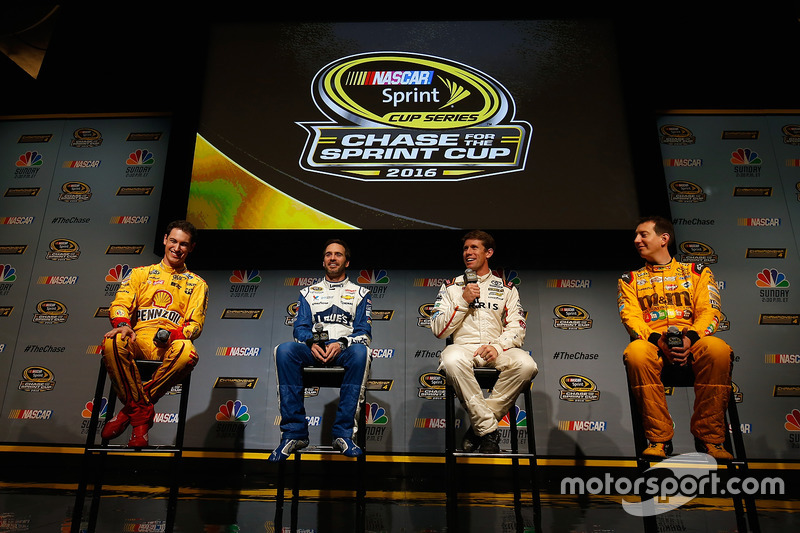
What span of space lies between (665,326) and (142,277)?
3006 mm

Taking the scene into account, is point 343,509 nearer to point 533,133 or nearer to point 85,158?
point 533,133

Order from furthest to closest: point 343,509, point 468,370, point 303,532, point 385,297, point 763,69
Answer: point 763,69 → point 385,297 → point 343,509 → point 468,370 → point 303,532

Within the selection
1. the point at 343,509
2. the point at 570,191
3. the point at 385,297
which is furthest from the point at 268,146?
the point at 343,509

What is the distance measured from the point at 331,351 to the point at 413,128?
7.77 feet

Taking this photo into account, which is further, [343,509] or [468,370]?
[343,509]

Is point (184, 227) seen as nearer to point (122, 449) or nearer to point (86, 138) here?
point (122, 449)

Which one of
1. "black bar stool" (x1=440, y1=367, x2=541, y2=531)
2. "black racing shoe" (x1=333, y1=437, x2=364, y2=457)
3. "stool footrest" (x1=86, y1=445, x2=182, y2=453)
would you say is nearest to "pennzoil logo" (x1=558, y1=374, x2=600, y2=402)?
"black bar stool" (x1=440, y1=367, x2=541, y2=531)

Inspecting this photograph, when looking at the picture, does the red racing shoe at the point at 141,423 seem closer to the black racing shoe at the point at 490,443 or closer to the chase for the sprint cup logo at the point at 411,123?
the black racing shoe at the point at 490,443

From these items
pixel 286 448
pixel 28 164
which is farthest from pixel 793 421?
pixel 28 164

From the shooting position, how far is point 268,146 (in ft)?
14.1

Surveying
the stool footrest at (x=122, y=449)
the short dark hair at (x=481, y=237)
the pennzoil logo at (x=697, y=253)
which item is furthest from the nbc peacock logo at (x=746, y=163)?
the stool footrest at (x=122, y=449)

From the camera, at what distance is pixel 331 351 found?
2713 millimetres

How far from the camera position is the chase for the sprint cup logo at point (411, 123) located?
4.22 meters

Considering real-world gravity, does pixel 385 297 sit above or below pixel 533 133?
below
